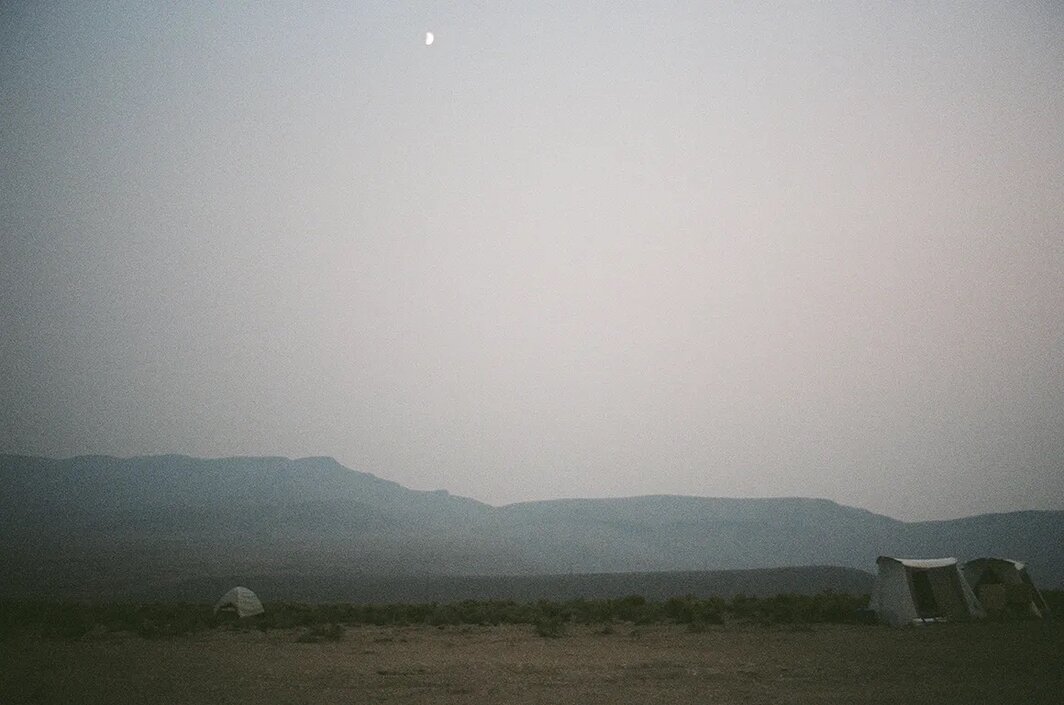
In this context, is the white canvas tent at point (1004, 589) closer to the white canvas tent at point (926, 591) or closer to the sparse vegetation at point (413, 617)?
the white canvas tent at point (926, 591)

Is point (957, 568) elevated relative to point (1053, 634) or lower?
elevated

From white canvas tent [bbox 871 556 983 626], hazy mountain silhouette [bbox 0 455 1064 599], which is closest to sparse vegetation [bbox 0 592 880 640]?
white canvas tent [bbox 871 556 983 626]

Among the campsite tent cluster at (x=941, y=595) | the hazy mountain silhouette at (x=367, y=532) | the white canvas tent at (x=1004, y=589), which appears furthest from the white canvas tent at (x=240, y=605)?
the hazy mountain silhouette at (x=367, y=532)

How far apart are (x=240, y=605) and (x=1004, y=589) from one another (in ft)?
86.0

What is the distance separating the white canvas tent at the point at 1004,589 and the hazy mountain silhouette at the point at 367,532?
145 feet

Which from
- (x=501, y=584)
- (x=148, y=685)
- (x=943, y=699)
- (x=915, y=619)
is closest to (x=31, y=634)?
(x=148, y=685)

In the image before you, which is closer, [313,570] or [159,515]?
[313,570]

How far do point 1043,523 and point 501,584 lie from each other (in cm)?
8574

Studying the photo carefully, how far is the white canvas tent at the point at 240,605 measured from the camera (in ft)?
82.0

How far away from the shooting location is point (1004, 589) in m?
23.4

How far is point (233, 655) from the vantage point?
653 inches

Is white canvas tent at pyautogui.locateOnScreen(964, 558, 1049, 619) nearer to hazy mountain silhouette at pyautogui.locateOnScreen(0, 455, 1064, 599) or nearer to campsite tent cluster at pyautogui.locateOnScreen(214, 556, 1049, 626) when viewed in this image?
campsite tent cluster at pyautogui.locateOnScreen(214, 556, 1049, 626)

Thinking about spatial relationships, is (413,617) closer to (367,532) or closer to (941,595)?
(941,595)

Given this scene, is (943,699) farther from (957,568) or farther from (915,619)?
(957,568)
